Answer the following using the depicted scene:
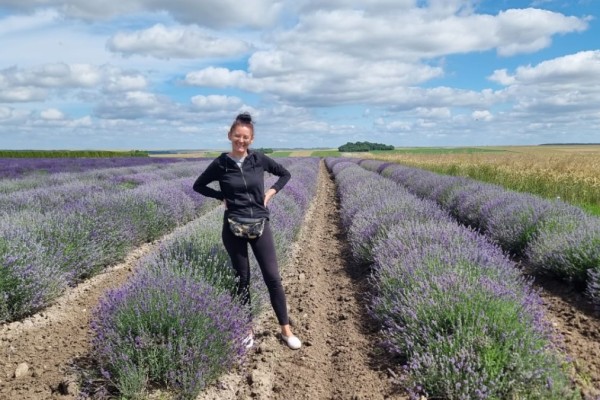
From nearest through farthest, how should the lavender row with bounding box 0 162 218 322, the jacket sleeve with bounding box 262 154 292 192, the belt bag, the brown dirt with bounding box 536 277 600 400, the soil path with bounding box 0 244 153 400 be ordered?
the brown dirt with bounding box 536 277 600 400, the soil path with bounding box 0 244 153 400, the belt bag, the jacket sleeve with bounding box 262 154 292 192, the lavender row with bounding box 0 162 218 322

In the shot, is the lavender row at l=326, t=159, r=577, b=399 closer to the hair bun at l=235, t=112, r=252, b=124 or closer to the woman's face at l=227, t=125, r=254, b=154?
the woman's face at l=227, t=125, r=254, b=154

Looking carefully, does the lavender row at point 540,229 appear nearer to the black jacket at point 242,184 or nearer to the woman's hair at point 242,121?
the black jacket at point 242,184

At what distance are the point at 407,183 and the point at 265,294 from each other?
11751 millimetres

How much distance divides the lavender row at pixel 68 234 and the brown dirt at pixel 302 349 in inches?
9.6

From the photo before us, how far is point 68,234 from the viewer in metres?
5.59

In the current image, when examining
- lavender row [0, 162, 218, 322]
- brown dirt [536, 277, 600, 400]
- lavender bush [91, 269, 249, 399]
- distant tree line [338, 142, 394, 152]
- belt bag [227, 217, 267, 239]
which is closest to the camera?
lavender bush [91, 269, 249, 399]

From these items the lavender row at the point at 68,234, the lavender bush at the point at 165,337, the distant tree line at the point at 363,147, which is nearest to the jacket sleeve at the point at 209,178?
the lavender bush at the point at 165,337

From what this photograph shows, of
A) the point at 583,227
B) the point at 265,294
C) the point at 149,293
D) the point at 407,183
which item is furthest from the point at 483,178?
the point at 149,293

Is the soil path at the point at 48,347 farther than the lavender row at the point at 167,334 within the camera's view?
Yes

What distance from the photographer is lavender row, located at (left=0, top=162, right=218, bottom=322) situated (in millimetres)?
4309

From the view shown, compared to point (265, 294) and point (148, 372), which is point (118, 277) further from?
point (148, 372)

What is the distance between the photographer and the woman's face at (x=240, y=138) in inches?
140

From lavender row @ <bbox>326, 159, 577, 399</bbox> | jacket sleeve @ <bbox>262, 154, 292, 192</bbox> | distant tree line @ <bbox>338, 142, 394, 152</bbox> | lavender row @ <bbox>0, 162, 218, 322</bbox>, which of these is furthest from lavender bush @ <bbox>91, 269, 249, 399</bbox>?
distant tree line @ <bbox>338, 142, 394, 152</bbox>

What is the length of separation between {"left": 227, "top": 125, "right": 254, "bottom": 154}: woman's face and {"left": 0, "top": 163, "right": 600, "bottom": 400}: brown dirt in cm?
166
